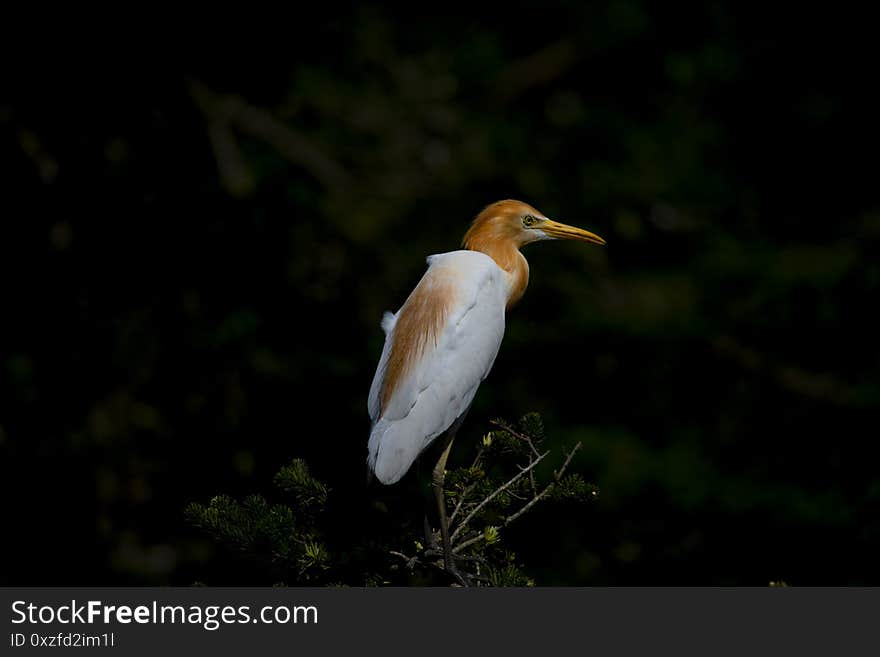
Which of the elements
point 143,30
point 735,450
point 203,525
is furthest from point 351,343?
point 203,525

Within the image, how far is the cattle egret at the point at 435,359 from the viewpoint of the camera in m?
2.24

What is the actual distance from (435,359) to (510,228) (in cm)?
43

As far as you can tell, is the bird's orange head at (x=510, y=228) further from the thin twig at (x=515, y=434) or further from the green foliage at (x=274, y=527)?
the green foliage at (x=274, y=527)

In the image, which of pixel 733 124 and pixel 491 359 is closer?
pixel 491 359

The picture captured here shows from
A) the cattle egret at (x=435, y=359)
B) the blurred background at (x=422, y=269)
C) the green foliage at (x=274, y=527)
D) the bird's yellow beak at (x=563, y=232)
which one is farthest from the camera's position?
the blurred background at (x=422, y=269)

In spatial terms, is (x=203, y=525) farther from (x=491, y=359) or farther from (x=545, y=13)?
(x=545, y=13)

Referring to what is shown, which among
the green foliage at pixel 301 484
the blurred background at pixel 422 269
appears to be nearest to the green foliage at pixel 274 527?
the green foliage at pixel 301 484

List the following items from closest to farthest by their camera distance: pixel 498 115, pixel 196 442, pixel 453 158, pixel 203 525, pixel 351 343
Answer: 1. pixel 203 525
2. pixel 196 442
3. pixel 351 343
4. pixel 453 158
5. pixel 498 115

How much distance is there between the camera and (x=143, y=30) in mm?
5207

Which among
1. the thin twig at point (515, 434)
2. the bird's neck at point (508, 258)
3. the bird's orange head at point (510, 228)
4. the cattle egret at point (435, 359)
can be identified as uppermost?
the bird's orange head at point (510, 228)

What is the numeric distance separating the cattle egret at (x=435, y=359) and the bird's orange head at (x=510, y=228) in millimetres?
→ 111

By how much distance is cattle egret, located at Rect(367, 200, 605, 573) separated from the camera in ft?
7.34

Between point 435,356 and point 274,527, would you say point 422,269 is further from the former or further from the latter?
point 274,527

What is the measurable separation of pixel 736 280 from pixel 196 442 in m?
2.72
